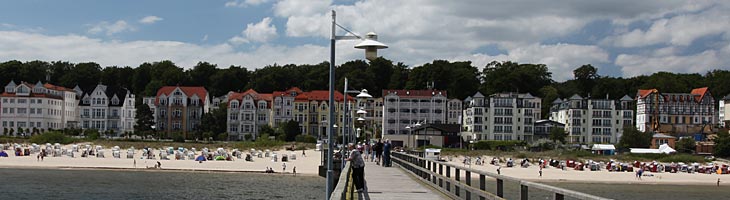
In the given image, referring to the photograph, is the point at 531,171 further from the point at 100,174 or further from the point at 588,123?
the point at 588,123

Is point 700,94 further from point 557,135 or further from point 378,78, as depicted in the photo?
point 378,78

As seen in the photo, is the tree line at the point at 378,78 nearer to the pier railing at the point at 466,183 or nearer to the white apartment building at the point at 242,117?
the white apartment building at the point at 242,117

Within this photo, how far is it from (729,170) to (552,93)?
2780 inches

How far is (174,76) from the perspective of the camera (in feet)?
508

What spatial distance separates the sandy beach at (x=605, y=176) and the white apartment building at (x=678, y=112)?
59056mm

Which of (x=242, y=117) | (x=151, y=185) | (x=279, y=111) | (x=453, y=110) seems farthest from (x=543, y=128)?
(x=151, y=185)

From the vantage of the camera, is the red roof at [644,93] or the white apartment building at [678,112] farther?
the red roof at [644,93]

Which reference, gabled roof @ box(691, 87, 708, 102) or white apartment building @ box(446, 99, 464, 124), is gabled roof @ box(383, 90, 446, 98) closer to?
white apartment building @ box(446, 99, 464, 124)

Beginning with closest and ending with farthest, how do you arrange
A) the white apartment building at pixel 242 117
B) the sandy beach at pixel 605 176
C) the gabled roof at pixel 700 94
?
the sandy beach at pixel 605 176, the white apartment building at pixel 242 117, the gabled roof at pixel 700 94

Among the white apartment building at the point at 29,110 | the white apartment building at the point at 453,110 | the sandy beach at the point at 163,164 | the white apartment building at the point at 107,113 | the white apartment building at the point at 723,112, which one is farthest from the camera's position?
the white apartment building at the point at 107,113

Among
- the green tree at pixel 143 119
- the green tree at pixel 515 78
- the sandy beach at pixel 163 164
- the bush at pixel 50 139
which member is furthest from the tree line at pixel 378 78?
the sandy beach at pixel 163 164

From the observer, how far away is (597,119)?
4815 inches

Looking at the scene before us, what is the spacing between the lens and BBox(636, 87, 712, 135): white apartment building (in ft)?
418

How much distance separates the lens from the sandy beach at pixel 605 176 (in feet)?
196
